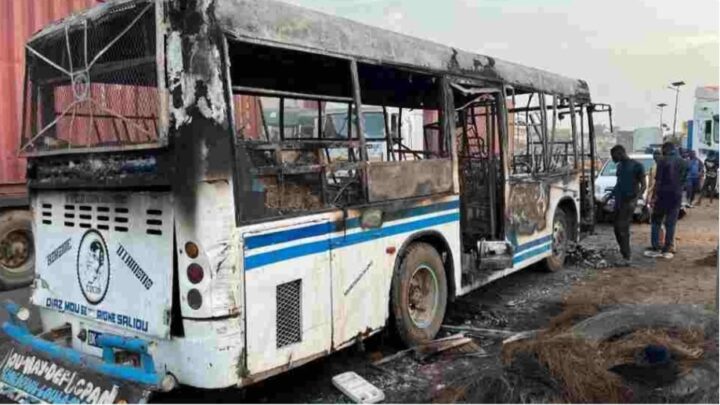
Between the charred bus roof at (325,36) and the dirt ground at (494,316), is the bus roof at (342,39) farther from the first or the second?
the dirt ground at (494,316)

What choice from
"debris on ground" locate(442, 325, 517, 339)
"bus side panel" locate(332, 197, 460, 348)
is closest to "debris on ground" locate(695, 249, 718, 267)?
"debris on ground" locate(442, 325, 517, 339)

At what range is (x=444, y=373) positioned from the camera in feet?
15.4

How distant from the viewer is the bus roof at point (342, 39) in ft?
11.8

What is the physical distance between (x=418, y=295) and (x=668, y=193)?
5808 millimetres

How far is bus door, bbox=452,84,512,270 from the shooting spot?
621 cm

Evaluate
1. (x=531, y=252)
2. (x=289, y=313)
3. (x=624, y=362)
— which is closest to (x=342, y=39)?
(x=289, y=313)

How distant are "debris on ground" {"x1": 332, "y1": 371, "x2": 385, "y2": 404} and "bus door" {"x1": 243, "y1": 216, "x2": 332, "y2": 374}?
0.32m

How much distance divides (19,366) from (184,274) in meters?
1.56

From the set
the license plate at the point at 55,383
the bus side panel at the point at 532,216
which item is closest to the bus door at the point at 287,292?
the license plate at the point at 55,383

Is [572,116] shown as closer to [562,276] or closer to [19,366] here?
[562,276]

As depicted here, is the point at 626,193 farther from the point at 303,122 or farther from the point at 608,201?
the point at 303,122

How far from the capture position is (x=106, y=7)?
3.81 metres

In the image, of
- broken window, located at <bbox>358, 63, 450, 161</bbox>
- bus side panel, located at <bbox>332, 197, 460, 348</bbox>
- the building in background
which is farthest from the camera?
the building in background

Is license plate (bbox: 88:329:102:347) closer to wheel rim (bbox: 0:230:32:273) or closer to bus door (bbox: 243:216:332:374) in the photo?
bus door (bbox: 243:216:332:374)
